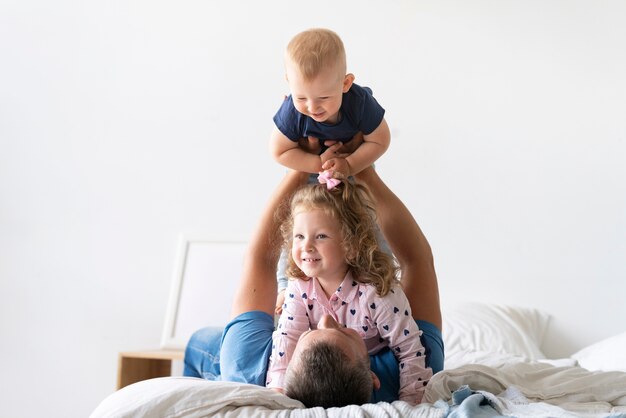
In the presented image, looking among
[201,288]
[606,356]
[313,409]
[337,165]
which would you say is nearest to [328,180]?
[337,165]

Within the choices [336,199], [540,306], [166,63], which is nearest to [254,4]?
[166,63]

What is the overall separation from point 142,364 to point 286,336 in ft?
6.09

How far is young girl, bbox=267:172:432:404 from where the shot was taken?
169cm

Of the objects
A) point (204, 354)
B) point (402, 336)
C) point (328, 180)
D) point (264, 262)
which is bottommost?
point (204, 354)

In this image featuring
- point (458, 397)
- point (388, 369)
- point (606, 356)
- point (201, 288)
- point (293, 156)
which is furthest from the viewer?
point (201, 288)

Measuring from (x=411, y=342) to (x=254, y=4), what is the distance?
2275 millimetres

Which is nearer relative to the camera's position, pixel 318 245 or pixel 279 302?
pixel 318 245

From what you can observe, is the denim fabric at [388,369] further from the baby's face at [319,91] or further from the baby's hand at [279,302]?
the baby's face at [319,91]

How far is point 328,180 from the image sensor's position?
5.90 feet

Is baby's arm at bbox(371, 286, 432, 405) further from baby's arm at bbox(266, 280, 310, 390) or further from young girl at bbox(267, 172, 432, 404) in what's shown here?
baby's arm at bbox(266, 280, 310, 390)

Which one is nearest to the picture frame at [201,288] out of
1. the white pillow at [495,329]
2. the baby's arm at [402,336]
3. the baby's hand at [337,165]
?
the white pillow at [495,329]

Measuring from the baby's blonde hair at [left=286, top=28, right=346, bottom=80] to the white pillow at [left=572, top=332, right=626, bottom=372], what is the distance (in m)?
1.42

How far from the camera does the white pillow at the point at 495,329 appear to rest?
9.40 feet

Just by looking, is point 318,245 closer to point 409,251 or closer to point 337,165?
point 337,165
